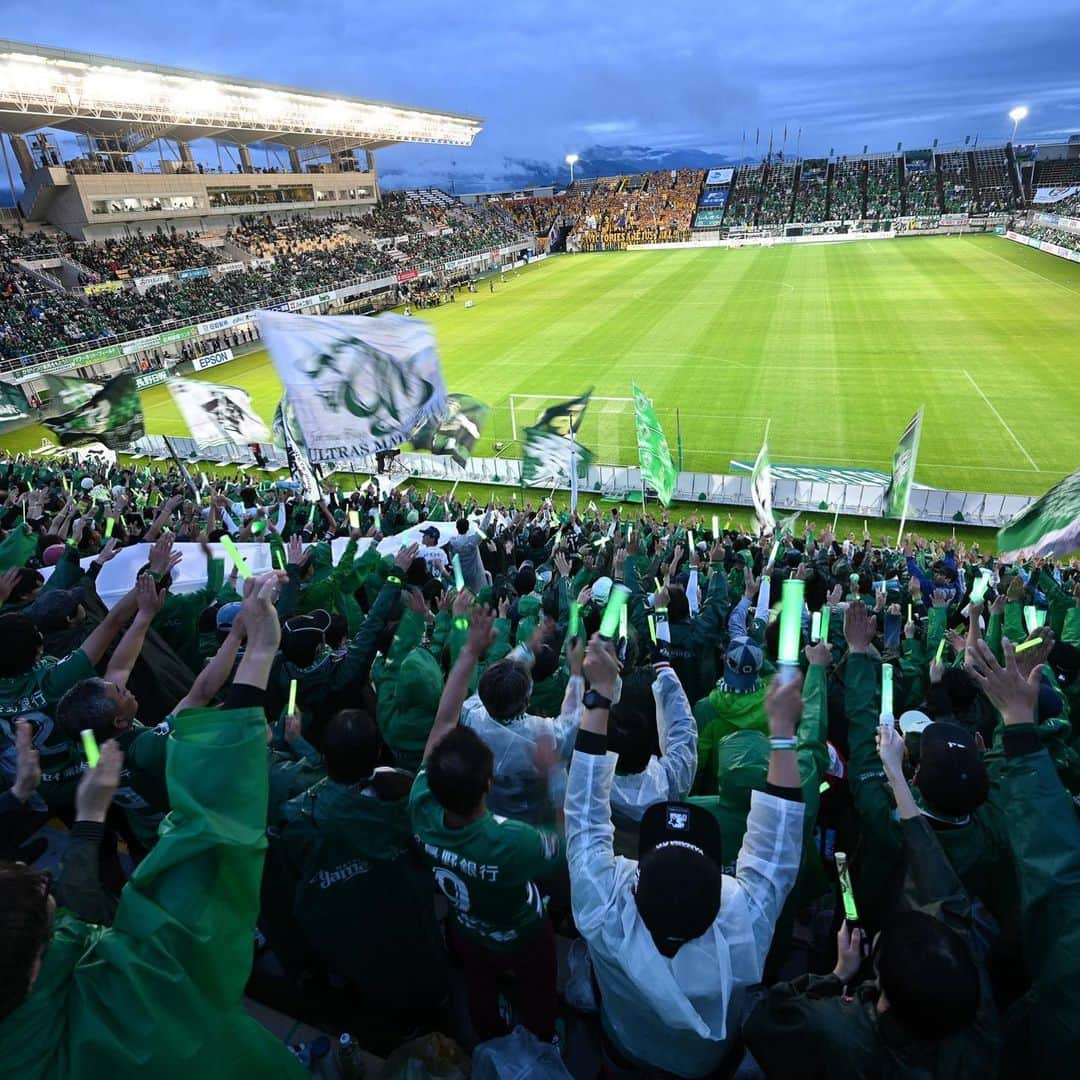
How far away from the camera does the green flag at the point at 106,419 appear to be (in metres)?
13.8

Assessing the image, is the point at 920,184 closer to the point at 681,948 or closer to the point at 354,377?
the point at 354,377

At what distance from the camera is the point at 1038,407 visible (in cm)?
2283

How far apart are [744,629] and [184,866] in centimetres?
491

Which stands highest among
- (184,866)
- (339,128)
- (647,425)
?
(339,128)

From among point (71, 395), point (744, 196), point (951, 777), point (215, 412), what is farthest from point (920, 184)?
point (951, 777)

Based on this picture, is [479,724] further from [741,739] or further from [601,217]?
[601,217]

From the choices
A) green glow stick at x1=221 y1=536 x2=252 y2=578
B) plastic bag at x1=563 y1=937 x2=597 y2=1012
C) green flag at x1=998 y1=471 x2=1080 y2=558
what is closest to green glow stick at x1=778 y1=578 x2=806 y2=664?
plastic bag at x1=563 y1=937 x2=597 y2=1012

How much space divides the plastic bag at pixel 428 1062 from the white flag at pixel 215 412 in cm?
1340

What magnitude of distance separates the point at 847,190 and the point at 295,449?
3233 inches

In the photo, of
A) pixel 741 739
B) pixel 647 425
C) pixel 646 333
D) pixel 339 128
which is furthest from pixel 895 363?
pixel 339 128

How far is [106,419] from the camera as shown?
14133mm

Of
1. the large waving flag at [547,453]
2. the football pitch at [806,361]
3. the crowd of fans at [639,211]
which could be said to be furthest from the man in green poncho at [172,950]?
the crowd of fans at [639,211]

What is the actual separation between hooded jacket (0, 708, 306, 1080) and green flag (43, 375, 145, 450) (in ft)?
48.2

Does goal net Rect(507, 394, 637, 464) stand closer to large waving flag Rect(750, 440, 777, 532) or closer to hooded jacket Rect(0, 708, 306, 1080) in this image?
large waving flag Rect(750, 440, 777, 532)
